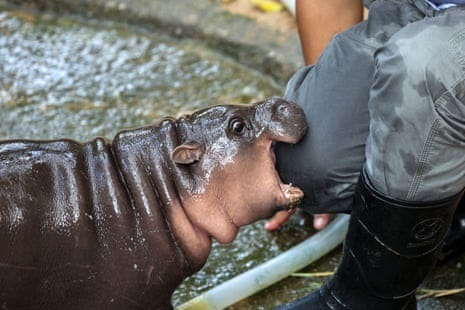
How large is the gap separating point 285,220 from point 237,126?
0.70 metres

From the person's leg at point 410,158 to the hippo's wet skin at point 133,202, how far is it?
32 cm

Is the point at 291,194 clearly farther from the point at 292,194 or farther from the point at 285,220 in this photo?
the point at 285,220

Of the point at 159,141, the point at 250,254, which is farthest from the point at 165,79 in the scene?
the point at 159,141

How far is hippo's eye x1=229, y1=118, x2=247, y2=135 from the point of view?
8.04 feet

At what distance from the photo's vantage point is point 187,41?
4375 mm

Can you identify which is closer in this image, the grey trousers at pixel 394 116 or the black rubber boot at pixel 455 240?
the grey trousers at pixel 394 116

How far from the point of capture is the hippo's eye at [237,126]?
245cm

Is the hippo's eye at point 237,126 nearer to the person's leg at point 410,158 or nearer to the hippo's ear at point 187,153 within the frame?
the hippo's ear at point 187,153

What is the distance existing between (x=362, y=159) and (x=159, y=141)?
0.60m

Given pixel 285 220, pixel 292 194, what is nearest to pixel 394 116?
pixel 292 194

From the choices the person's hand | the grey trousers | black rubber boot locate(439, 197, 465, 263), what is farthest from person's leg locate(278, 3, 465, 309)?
the person's hand

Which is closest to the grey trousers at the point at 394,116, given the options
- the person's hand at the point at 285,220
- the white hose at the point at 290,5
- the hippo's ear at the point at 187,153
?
the hippo's ear at the point at 187,153

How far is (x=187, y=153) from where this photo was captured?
236 centimetres

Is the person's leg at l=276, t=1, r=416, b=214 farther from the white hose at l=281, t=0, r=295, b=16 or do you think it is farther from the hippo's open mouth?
the white hose at l=281, t=0, r=295, b=16
